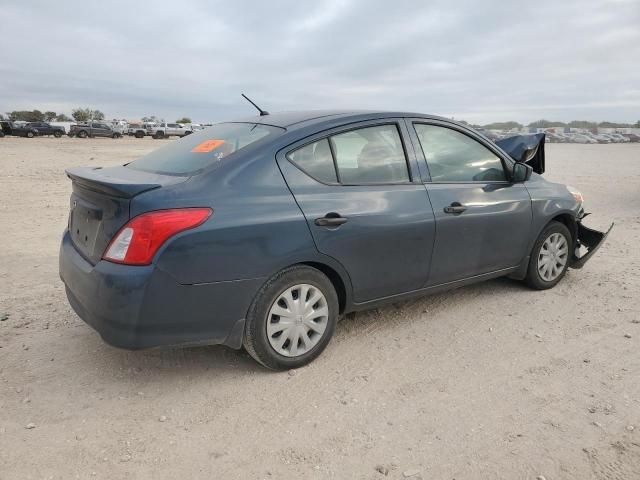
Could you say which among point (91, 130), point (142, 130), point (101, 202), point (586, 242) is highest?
point (142, 130)

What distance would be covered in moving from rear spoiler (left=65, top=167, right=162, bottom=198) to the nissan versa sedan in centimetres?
1

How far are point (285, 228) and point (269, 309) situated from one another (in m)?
0.49

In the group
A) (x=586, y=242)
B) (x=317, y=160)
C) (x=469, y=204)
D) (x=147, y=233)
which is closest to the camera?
Result: (x=147, y=233)

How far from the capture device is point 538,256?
181 inches

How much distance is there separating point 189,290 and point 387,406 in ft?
4.16

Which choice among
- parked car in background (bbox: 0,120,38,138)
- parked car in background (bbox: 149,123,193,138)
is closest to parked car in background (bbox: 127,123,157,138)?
parked car in background (bbox: 149,123,193,138)

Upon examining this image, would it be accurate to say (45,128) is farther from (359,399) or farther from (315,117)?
(359,399)

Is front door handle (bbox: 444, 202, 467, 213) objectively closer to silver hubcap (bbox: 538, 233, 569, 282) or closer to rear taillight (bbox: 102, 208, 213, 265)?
silver hubcap (bbox: 538, 233, 569, 282)

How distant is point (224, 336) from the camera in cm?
300

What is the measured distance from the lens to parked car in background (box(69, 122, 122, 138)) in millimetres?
48469

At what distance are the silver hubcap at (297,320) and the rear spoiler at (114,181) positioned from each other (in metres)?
1.00

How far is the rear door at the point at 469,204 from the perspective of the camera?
12.5 feet

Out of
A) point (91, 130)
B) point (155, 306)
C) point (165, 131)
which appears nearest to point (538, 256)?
point (155, 306)

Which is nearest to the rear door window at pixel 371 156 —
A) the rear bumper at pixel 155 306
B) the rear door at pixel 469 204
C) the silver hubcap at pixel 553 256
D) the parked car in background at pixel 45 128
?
the rear door at pixel 469 204
